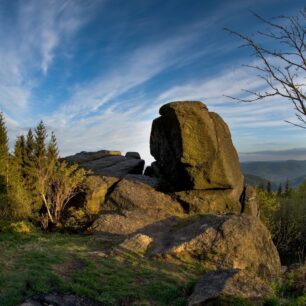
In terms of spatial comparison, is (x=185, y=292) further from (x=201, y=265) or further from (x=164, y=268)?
(x=201, y=265)

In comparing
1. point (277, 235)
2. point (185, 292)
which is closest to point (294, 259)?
point (277, 235)

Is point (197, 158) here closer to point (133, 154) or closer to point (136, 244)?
point (136, 244)

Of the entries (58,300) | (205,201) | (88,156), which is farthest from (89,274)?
(88,156)

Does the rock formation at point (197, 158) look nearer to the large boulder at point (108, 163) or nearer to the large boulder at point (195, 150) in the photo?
the large boulder at point (195, 150)

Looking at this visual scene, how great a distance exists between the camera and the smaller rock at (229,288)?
29.6 feet

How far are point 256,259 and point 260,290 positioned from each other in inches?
269

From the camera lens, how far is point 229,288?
9.20 metres

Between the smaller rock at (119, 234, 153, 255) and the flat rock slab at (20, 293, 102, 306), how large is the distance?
17.9 ft

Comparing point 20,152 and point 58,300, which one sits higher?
point 20,152

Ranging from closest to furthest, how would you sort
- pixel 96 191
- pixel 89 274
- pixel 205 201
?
pixel 89 274
pixel 96 191
pixel 205 201

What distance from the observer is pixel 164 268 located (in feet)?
44.3

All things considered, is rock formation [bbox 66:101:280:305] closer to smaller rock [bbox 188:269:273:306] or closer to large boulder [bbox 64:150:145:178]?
large boulder [bbox 64:150:145:178]

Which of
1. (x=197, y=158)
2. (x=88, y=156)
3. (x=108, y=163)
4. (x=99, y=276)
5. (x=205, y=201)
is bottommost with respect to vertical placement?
(x=99, y=276)

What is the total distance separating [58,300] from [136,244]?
662 centimetres
